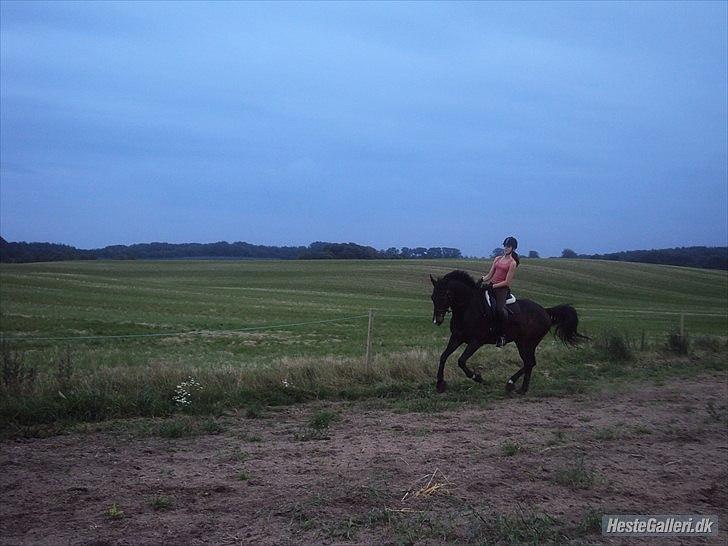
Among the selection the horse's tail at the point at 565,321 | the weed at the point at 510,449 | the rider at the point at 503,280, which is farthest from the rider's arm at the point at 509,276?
the weed at the point at 510,449

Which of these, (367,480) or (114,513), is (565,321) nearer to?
(367,480)

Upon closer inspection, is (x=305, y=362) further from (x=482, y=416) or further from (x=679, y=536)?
(x=679, y=536)

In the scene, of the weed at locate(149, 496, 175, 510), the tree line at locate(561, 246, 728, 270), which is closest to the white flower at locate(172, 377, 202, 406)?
the weed at locate(149, 496, 175, 510)

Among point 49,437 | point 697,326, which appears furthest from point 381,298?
point 49,437

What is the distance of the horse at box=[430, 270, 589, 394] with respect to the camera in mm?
10117

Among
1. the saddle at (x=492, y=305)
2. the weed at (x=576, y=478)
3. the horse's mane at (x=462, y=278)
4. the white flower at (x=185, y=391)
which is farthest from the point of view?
the horse's mane at (x=462, y=278)

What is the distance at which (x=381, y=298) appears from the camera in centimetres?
4562

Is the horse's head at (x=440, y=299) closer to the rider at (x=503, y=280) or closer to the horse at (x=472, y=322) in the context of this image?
the horse at (x=472, y=322)

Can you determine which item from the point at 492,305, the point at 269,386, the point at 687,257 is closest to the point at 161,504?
the point at 269,386

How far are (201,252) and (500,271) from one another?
103 meters

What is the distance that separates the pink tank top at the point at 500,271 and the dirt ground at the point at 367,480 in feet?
9.20

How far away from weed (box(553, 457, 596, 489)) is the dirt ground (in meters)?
0.01

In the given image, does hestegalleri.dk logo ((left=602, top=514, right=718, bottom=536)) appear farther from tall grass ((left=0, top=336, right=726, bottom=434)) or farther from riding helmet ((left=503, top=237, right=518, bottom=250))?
riding helmet ((left=503, top=237, right=518, bottom=250))

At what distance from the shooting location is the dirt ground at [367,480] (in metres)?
4.55
